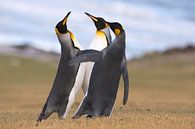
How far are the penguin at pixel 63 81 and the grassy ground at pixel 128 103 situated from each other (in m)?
0.25

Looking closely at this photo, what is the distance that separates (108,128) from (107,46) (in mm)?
2085

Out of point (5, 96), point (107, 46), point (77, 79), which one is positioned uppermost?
point (107, 46)

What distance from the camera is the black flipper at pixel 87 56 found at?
29.2 feet

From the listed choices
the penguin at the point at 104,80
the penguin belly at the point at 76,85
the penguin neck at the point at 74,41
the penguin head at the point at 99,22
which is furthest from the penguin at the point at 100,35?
the penguin at the point at 104,80

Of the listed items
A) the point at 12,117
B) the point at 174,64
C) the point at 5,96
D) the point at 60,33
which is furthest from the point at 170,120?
the point at 174,64

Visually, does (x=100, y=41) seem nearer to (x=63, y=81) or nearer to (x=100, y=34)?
(x=100, y=34)

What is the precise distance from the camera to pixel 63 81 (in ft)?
30.1

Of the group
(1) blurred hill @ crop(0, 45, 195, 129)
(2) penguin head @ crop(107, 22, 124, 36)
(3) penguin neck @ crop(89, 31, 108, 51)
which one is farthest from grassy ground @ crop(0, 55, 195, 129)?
(2) penguin head @ crop(107, 22, 124, 36)

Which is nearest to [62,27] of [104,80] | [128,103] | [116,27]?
[116,27]

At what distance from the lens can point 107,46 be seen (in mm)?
9594

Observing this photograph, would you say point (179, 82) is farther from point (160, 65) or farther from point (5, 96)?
point (160, 65)

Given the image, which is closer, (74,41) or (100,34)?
(74,41)

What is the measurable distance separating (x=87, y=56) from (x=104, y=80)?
18.9 inches

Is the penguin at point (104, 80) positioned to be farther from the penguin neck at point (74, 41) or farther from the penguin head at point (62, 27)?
the penguin head at point (62, 27)
